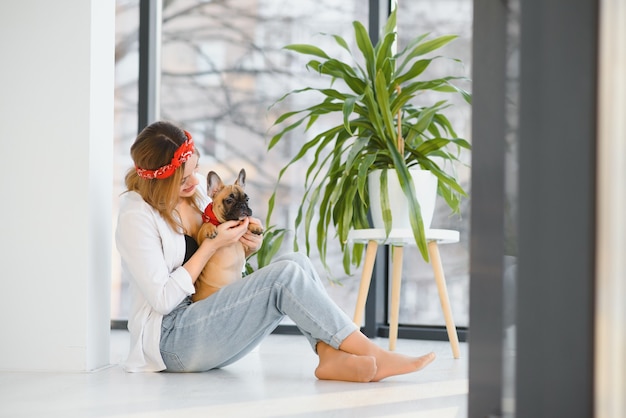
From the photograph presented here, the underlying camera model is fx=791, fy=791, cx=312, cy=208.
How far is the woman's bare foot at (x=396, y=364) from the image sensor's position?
2.34 meters

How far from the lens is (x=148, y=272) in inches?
96.7

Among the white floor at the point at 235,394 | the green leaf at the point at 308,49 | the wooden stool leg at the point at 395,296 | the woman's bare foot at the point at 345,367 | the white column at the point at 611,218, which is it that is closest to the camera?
the white column at the point at 611,218

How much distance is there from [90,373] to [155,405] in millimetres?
699

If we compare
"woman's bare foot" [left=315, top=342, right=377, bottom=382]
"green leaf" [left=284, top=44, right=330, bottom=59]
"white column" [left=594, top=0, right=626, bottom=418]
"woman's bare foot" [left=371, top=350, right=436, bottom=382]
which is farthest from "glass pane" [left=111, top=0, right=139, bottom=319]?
"white column" [left=594, top=0, right=626, bottom=418]

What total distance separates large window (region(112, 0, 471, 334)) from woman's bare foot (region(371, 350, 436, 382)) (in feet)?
5.86

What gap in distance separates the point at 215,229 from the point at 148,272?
0.28 meters

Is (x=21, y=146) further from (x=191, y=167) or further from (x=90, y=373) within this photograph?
(x=90, y=373)

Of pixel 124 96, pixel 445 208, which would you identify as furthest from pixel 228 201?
pixel 124 96

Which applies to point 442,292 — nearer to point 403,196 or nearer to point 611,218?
point 403,196

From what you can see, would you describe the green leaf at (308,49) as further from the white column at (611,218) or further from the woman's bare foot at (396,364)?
the white column at (611,218)

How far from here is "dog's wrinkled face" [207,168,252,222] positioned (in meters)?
2.61

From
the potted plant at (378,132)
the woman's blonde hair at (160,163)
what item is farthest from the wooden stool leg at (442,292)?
the woman's blonde hair at (160,163)

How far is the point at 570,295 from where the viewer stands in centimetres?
75

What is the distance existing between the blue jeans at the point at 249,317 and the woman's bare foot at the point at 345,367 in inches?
1.5
